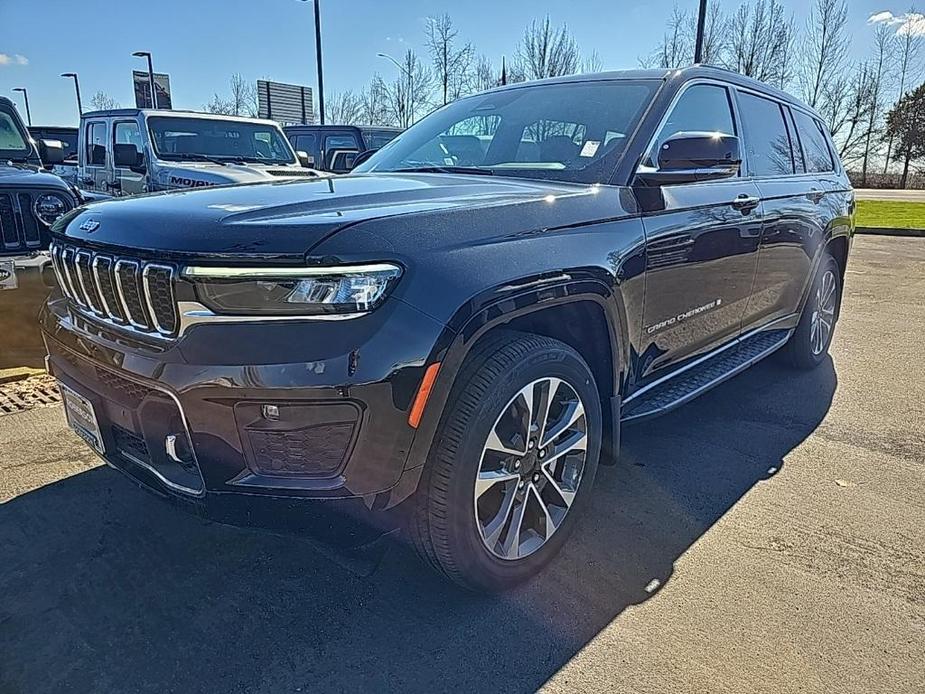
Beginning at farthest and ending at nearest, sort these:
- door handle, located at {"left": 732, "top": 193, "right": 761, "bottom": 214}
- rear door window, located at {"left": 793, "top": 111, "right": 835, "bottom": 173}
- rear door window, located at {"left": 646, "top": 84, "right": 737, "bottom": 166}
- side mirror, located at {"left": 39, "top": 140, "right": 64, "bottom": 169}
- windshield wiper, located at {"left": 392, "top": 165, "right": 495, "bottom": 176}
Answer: side mirror, located at {"left": 39, "top": 140, "right": 64, "bottom": 169}, rear door window, located at {"left": 793, "top": 111, "right": 835, "bottom": 173}, door handle, located at {"left": 732, "top": 193, "right": 761, "bottom": 214}, windshield wiper, located at {"left": 392, "top": 165, "right": 495, "bottom": 176}, rear door window, located at {"left": 646, "top": 84, "right": 737, "bottom": 166}

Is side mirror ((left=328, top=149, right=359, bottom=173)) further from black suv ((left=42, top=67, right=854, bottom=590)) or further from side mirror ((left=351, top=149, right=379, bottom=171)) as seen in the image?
black suv ((left=42, top=67, right=854, bottom=590))

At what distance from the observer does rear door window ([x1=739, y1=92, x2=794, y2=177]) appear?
384 centimetres

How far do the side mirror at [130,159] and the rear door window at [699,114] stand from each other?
22.8 feet

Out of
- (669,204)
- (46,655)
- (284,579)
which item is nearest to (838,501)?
(669,204)

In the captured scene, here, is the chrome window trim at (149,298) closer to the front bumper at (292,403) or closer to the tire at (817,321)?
the front bumper at (292,403)

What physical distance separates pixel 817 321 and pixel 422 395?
13.5 ft

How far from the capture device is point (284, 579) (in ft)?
8.25

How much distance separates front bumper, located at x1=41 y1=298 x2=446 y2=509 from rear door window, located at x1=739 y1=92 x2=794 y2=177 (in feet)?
9.13

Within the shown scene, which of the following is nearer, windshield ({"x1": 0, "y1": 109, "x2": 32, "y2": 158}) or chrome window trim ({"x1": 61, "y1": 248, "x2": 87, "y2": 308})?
chrome window trim ({"x1": 61, "y1": 248, "x2": 87, "y2": 308})

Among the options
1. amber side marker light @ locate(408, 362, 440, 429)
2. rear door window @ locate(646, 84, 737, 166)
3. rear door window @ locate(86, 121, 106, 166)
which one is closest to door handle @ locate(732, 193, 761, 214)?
rear door window @ locate(646, 84, 737, 166)

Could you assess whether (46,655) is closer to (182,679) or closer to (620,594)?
(182,679)

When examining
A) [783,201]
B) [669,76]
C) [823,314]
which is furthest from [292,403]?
[823,314]

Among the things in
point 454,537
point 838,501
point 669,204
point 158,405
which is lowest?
point 838,501

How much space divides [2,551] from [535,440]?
2.12 m
